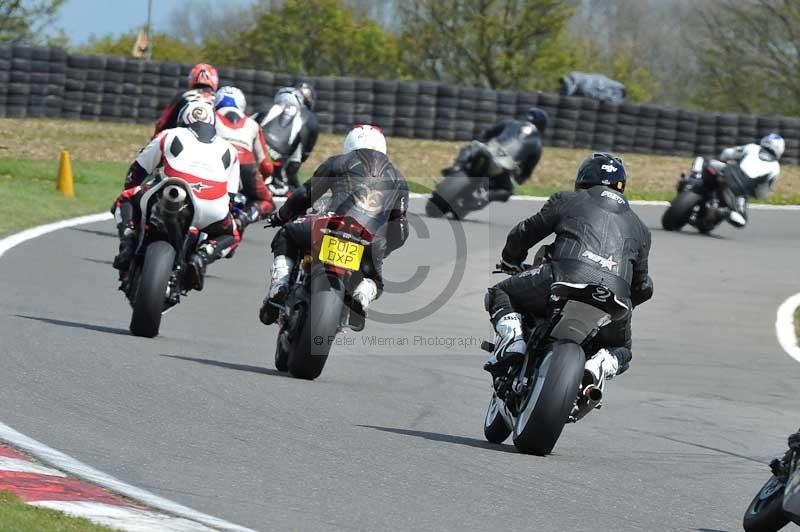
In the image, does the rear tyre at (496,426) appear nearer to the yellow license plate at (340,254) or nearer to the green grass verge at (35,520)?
the yellow license plate at (340,254)

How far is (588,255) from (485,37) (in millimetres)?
42257

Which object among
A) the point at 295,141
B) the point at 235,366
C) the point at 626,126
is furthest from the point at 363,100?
the point at 235,366

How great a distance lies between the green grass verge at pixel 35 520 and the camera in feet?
15.7

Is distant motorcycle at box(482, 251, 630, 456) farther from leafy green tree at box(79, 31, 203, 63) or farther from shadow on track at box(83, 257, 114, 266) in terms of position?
leafy green tree at box(79, 31, 203, 63)

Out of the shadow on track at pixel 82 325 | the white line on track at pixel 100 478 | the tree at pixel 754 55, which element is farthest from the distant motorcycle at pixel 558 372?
the tree at pixel 754 55

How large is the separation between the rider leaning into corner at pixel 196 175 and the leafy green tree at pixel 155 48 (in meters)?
66.3

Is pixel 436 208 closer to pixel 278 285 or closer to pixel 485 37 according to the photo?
pixel 278 285

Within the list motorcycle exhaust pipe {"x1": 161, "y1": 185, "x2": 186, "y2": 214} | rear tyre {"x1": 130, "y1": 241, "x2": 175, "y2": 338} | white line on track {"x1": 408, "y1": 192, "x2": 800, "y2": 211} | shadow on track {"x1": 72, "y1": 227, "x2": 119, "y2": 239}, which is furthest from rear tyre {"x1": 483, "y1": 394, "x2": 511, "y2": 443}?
white line on track {"x1": 408, "y1": 192, "x2": 800, "y2": 211}

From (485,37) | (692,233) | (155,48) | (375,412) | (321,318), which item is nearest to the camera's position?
(375,412)

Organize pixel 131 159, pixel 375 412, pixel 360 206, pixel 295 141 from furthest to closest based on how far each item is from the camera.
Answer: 1. pixel 131 159
2. pixel 295 141
3. pixel 360 206
4. pixel 375 412

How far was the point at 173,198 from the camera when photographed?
9938 millimetres

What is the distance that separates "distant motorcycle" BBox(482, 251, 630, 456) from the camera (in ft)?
22.8

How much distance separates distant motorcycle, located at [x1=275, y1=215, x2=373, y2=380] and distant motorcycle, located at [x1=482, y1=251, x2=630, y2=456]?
1.58 meters

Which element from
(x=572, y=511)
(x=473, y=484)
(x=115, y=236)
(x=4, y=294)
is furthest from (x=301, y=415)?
(x=115, y=236)
